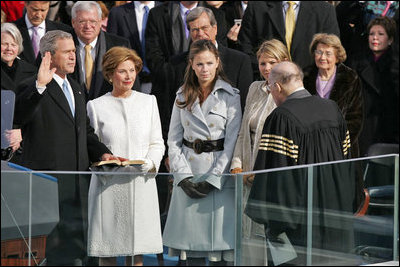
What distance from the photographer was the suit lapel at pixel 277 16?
1122cm

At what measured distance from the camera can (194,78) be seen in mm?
9281

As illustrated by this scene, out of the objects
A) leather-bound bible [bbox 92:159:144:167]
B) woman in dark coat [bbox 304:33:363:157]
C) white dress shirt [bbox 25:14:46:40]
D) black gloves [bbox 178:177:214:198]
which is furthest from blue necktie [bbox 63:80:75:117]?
woman in dark coat [bbox 304:33:363:157]

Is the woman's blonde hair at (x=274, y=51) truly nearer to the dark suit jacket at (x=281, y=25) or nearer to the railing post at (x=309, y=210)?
the dark suit jacket at (x=281, y=25)

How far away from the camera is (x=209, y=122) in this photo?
907 centimetres

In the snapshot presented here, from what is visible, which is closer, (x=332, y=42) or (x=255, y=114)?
(x=255, y=114)

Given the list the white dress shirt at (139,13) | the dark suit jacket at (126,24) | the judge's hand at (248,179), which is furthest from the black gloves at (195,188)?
the white dress shirt at (139,13)

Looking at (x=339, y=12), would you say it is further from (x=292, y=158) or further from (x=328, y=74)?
(x=292, y=158)

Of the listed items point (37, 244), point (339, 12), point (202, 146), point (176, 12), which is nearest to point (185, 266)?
point (37, 244)

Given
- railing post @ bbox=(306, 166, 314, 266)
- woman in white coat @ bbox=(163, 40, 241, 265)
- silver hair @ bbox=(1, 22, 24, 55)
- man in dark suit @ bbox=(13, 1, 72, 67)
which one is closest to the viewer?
railing post @ bbox=(306, 166, 314, 266)

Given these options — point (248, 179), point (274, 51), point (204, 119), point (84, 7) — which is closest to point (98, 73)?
point (84, 7)

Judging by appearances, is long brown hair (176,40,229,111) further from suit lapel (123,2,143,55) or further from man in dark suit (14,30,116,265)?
suit lapel (123,2,143,55)

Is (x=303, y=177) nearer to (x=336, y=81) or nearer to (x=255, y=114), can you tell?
(x=255, y=114)

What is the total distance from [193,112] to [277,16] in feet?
8.42

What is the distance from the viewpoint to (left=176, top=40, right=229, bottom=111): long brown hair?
30.1ft
